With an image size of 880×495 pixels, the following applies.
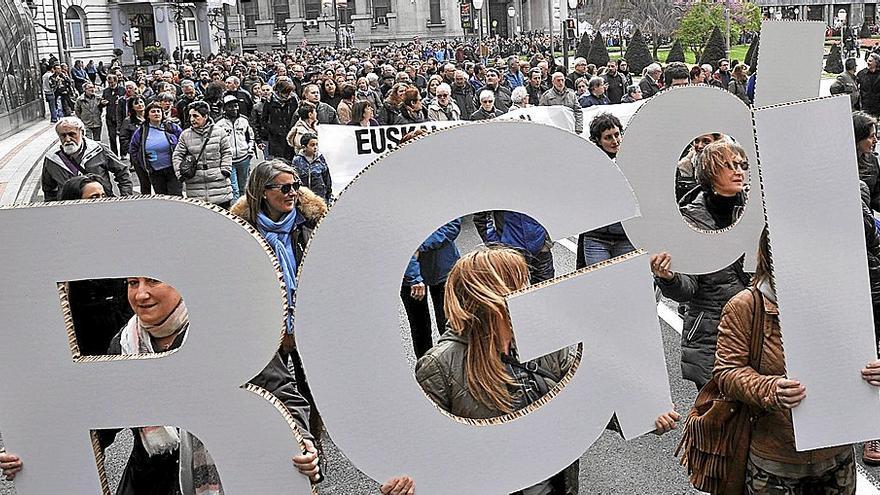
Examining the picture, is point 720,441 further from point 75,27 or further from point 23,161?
point 75,27

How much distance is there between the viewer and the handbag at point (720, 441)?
3398 mm

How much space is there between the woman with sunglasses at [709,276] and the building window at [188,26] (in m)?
61.9

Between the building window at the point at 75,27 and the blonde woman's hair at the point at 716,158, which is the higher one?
the building window at the point at 75,27

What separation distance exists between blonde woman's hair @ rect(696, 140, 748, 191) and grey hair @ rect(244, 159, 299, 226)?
1867mm

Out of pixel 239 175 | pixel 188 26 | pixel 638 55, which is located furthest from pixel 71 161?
pixel 188 26

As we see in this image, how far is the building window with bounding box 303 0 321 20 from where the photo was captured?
84938 mm

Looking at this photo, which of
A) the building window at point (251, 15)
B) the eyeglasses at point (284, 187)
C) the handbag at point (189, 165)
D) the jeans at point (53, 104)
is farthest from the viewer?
the building window at point (251, 15)

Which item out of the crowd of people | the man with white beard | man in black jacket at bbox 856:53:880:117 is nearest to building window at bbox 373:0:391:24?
man in black jacket at bbox 856:53:880:117

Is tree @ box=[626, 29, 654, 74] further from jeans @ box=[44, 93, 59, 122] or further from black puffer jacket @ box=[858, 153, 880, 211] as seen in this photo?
black puffer jacket @ box=[858, 153, 880, 211]

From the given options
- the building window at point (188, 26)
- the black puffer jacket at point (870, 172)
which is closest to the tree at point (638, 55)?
the black puffer jacket at point (870, 172)

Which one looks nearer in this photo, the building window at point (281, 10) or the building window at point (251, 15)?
the building window at point (281, 10)

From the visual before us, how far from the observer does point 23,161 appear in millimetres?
18719

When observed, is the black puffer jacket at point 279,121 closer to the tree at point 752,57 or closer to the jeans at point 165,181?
the jeans at point 165,181

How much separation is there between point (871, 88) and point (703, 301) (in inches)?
581
